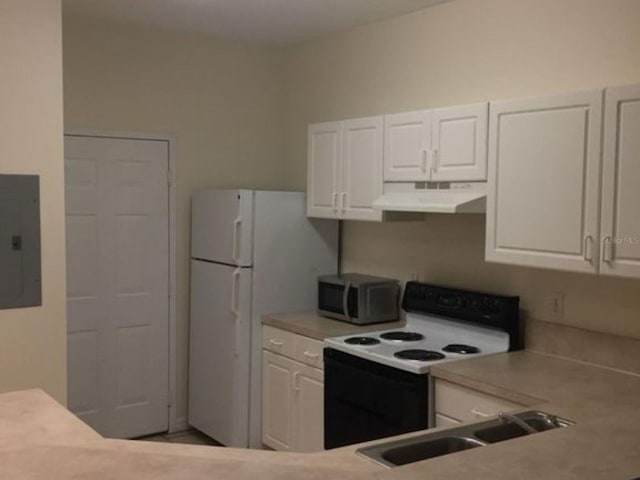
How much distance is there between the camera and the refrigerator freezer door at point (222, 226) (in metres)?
4.30

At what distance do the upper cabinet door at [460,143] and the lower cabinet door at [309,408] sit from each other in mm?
1324

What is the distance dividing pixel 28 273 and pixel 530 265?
2.30 meters

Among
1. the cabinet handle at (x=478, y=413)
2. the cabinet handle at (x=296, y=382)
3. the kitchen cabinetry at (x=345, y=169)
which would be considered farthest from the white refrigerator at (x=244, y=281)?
the cabinet handle at (x=478, y=413)

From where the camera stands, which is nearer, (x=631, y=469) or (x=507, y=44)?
(x=631, y=469)

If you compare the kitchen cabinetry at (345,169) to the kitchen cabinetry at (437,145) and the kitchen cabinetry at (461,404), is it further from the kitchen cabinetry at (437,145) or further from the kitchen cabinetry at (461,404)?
the kitchen cabinetry at (461,404)

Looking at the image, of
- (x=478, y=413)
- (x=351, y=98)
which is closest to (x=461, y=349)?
(x=478, y=413)

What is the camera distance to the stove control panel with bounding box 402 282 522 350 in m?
3.46

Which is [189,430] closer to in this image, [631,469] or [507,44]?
[507,44]

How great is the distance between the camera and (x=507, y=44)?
3.55 meters

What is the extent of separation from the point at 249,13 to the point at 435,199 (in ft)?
5.43

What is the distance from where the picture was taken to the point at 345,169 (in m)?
4.18

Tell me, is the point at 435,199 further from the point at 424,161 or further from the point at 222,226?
the point at 222,226


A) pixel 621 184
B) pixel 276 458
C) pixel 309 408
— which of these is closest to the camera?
pixel 276 458

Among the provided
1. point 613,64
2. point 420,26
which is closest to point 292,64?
point 420,26
